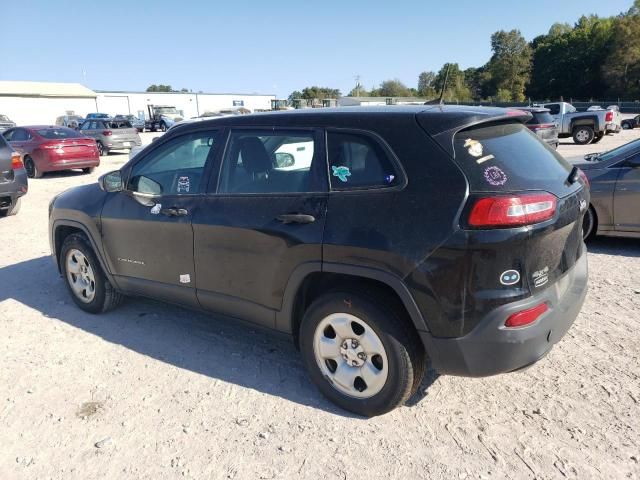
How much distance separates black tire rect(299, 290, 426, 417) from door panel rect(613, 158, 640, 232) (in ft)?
14.4

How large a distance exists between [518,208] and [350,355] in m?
1.27

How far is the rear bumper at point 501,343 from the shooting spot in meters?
2.50

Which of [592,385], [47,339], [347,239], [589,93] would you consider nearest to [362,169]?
[347,239]

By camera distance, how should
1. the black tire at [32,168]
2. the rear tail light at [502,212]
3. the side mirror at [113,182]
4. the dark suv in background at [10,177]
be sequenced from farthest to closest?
1. the black tire at [32,168]
2. the dark suv in background at [10,177]
3. the side mirror at [113,182]
4. the rear tail light at [502,212]

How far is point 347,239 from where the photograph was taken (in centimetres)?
277

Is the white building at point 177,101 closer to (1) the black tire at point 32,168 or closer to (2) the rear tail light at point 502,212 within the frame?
(1) the black tire at point 32,168

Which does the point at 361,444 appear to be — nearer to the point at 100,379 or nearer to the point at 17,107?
the point at 100,379

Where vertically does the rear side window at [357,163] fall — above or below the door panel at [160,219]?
above

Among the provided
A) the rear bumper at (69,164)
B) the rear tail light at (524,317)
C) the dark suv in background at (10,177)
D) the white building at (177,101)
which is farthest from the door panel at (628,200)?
the white building at (177,101)

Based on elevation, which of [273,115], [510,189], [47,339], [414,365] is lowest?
[47,339]

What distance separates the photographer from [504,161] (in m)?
2.63

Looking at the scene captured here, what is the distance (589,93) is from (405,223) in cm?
8441

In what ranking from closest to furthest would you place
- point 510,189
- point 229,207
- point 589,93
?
point 510,189
point 229,207
point 589,93

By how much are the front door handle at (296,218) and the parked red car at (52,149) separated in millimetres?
13296
